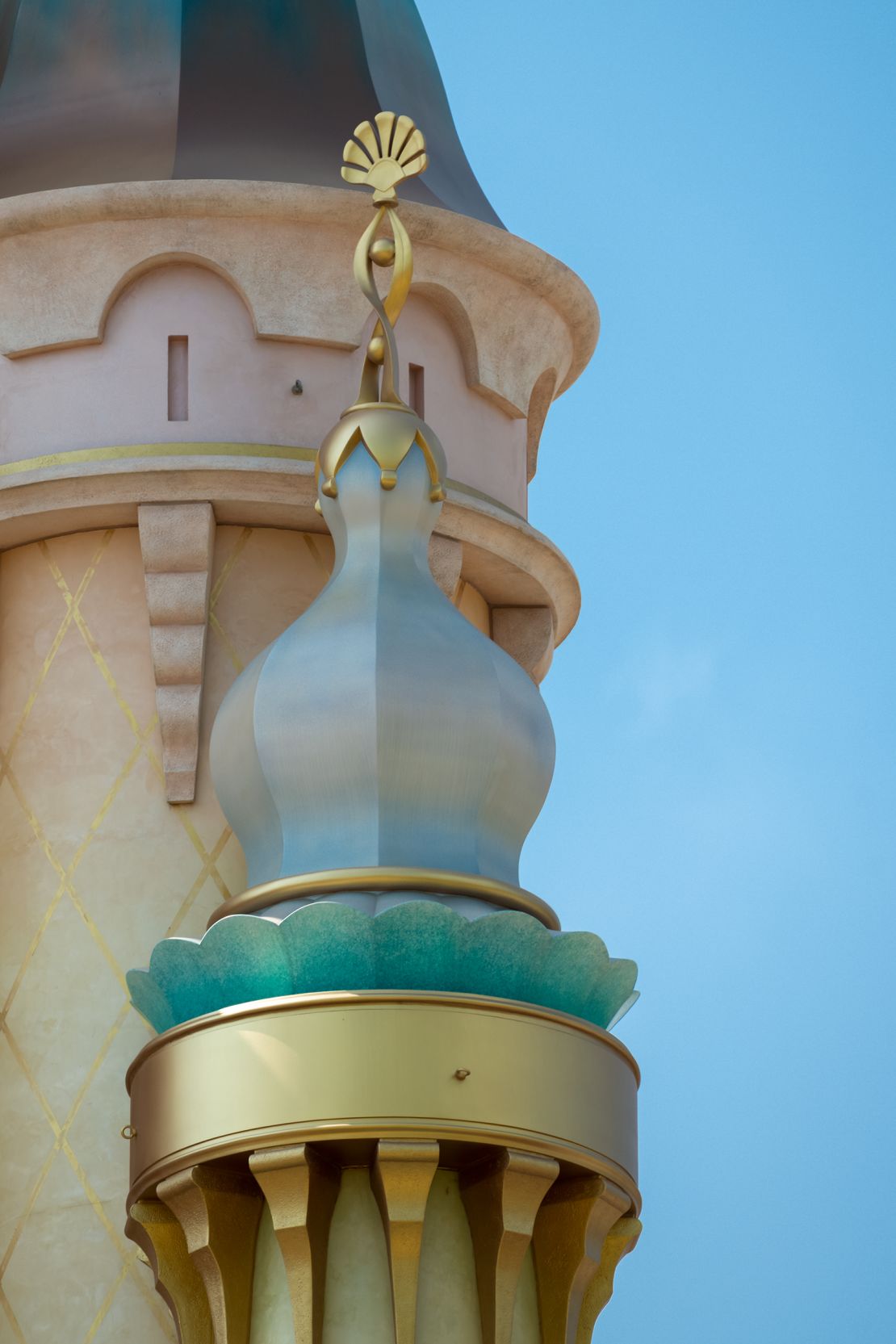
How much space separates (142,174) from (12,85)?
3.00 feet

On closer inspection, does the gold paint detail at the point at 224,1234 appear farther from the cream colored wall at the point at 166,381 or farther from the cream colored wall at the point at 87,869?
the cream colored wall at the point at 166,381

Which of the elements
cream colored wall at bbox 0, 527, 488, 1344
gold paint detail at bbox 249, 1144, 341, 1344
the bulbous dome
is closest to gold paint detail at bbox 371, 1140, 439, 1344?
gold paint detail at bbox 249, 1144, 341, 1344

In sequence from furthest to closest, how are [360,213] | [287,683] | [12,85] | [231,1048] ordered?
[12,85], [360,213], [287,683], [231,1048]

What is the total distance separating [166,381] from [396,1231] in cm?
366

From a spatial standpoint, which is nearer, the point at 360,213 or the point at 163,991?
the point at 163,991

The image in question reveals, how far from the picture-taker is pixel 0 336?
11.2 metres

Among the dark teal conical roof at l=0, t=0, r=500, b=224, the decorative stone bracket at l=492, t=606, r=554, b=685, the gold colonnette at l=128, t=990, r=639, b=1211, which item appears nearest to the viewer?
the gold colonnette at l=128, t=990, r=639, b=1211

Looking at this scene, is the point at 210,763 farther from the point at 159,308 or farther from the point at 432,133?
the point at 432,133

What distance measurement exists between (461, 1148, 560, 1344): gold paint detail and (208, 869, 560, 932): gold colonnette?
0.82 metres

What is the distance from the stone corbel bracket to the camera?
1057 cm

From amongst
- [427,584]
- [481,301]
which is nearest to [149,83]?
[481,301]

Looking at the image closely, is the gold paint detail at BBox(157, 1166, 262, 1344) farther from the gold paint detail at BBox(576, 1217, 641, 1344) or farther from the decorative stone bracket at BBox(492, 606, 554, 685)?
the decorative stone bracket at BBox(492, 606, 554, 685)

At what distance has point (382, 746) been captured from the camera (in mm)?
9258

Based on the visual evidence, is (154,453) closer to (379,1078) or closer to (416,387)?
(416,387)
